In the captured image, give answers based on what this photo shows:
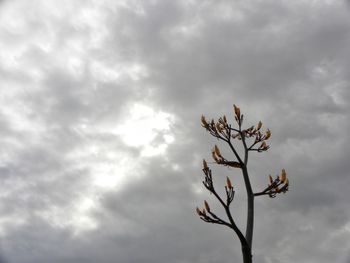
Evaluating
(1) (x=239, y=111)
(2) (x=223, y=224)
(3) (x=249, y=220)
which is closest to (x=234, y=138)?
(1) (x=239, y=111)

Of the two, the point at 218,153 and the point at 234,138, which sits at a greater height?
the point at 234,138

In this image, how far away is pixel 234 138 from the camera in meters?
12.2

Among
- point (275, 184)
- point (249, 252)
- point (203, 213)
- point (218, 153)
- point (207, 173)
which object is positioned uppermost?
point (218, 153)

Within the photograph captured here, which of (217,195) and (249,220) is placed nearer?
(217,195)

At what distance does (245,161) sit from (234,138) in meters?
1.10

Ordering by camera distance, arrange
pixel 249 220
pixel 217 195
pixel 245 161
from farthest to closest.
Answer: pixel 245 161
pixel 249 220
pixel 217 195

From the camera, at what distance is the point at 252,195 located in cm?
1042

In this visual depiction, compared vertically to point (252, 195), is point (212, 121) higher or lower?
higher

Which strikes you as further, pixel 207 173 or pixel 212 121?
pixel 212 121

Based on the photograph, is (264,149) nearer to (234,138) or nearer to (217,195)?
(234,138)

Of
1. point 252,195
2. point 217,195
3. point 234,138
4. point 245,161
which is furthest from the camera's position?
point 234,138

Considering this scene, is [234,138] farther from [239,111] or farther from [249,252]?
[249,252]

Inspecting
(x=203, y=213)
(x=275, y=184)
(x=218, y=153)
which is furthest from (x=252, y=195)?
(x=203, y=213)

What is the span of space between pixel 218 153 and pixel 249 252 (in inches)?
116
